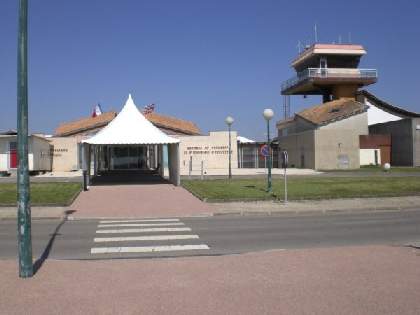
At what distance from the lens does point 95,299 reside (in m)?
6.35

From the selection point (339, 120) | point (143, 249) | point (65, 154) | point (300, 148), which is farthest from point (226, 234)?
point (339, 120)

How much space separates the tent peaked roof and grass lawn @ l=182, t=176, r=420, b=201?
356 centimetres

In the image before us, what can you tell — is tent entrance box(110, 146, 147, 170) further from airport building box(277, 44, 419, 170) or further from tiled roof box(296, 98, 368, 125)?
tiled roof box(296, 98, 368, 125)

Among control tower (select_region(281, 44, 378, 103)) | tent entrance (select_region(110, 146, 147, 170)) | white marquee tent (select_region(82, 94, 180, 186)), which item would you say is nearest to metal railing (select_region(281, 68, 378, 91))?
control tower (select_region(281, 44, 378, 103))

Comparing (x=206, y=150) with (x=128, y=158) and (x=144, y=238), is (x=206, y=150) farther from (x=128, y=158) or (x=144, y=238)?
(x=144, y=238)

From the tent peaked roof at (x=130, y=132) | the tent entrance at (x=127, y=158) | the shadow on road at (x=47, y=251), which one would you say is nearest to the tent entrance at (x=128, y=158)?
the tent entrance at (x=127, y=158)

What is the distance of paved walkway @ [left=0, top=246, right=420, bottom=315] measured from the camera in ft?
19.7

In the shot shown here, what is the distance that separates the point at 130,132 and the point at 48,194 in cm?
901

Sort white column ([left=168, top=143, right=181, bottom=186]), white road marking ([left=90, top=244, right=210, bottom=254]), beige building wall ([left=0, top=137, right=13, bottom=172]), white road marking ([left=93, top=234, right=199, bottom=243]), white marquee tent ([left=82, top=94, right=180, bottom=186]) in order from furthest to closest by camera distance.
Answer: beige building wall ([left=0, top=137, right=13, bottom=172]), white marquee tent ([left=82, top=94, right=180, bottom=186]), white column ([left=168, top=143, right=181, bottom=186]), white road marking ([left=93, top=234, right=199, bottom=243]), white road marking ([left=90, top=244, right=210, bottom=254])

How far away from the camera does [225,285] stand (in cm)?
706

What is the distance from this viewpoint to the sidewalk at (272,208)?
18.3 m

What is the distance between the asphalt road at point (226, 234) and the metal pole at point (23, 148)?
246 cm

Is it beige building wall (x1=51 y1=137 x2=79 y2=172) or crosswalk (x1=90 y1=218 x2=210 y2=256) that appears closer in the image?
crosswalk (x1=90 y1=218 x2=210 y2=256)

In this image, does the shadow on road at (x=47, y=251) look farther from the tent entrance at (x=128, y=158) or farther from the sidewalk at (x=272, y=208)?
the tent entrance at (x=128, y=158)
